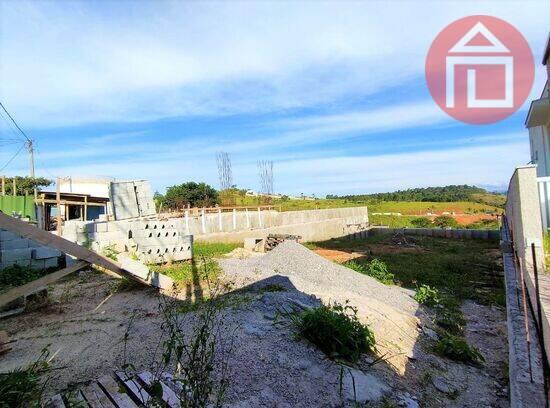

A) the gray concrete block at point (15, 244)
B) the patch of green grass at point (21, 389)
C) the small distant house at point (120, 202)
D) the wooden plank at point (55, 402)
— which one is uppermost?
the small distant house at point (120, 202)

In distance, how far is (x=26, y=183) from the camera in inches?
894

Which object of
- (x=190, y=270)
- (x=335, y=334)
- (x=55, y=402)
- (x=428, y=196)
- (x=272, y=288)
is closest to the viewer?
(x=55, y=402)

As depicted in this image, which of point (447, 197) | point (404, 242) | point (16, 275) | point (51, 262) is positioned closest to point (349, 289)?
point (16, 275)

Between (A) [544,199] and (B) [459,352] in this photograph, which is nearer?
(B) [459,352]

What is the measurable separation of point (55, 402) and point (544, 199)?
6473 mm

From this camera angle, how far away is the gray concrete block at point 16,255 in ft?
26.0

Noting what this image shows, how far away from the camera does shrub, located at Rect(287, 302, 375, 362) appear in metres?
4.09

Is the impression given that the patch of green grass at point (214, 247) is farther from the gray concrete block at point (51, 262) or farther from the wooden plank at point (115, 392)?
the wooden plank at point (115, 392)

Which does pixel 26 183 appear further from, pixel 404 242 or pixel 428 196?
pixel 428 196

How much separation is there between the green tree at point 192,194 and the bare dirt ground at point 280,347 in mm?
19265

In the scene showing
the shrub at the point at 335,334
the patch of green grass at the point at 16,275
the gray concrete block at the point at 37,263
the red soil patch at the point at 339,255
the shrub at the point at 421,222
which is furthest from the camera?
the shrub at the point at 421,222

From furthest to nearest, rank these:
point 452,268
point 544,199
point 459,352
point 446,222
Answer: point 446,222, point 452,268, point 544,199, point 459,352

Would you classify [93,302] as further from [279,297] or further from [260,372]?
[260,372]

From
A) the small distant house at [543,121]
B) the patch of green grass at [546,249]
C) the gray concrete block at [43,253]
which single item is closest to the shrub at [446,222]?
the small distant house at [543,121]
